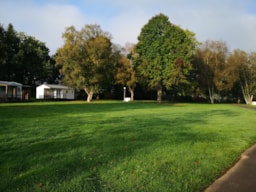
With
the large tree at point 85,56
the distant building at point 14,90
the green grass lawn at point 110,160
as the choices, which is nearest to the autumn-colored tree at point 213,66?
the large tree at point 85,56

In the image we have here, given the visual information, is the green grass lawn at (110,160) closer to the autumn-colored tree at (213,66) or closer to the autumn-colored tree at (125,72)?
the autumn-colored tree at (125,72)

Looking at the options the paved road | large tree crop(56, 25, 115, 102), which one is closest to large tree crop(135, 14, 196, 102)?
large tree crop(56, 25, 115, 102)

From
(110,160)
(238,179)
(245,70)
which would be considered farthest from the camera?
(245,70)

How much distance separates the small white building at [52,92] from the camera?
46594 millimetres

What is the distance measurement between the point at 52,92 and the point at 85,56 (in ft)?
36.2

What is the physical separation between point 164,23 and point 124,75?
11109 mm

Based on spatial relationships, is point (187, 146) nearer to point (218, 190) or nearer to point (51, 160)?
point (218, 190)

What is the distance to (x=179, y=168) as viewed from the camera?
5273 mm

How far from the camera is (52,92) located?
4784 cm

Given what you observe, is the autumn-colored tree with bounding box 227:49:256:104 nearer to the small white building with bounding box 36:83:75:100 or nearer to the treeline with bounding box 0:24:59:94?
the small white building with bounding box 36:83:75:100

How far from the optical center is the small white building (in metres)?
46.6

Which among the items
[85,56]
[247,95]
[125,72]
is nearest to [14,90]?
[85,56]

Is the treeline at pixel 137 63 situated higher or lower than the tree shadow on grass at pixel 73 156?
higher

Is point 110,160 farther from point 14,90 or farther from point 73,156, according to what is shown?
point 14,90
